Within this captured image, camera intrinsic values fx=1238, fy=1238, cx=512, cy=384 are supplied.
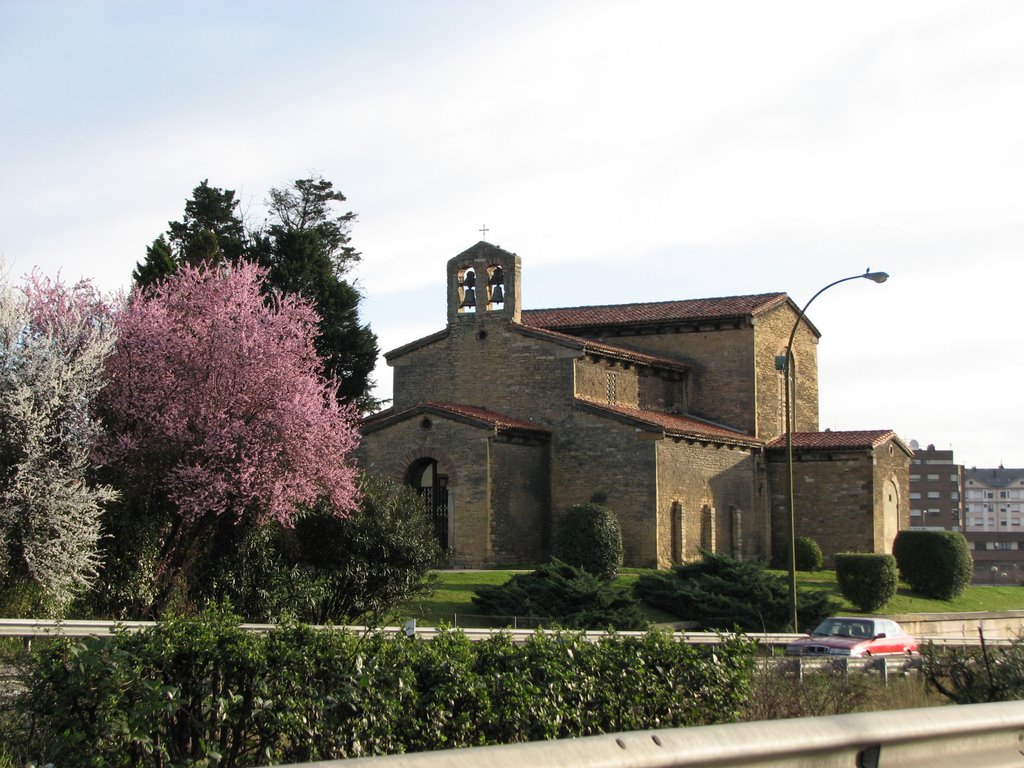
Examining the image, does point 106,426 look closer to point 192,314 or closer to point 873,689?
point 192,314

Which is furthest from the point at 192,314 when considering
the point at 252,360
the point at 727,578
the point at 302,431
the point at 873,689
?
the point at 873,689

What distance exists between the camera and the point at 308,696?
8289 mm

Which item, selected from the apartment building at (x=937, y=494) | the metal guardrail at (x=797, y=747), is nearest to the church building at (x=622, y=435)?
the metal guardrail at (x=797, y=747)

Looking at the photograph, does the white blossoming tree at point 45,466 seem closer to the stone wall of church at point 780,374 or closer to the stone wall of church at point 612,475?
the stone wall of church at point 612,475

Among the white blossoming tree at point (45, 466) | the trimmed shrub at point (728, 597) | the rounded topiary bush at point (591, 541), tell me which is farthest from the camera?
the rounded topiary bush at point (591, 541)

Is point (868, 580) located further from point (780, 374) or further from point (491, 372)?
point (491, 372)

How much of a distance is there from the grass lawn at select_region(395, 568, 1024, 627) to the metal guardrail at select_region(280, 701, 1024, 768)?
14688 mm

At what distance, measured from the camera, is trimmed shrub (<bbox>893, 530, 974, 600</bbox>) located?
40.0m

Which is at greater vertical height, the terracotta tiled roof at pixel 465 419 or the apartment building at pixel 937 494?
the terracotta tiled roof at pixel 465 419

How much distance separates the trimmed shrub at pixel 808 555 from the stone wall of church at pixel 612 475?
755 cm

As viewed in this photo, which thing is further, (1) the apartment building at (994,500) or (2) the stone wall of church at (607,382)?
(1) the apartment building at (994,500)

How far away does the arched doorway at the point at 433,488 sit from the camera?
37.9 metres

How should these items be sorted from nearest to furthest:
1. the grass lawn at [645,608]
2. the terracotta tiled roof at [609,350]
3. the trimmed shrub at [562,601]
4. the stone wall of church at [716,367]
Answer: the trimmed shrub at [562,601] → the grass lawn at [645,608] → the terracotta tiled roof at [609,350] → the stone wall of church at [716,367]

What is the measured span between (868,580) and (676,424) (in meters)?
8.22
